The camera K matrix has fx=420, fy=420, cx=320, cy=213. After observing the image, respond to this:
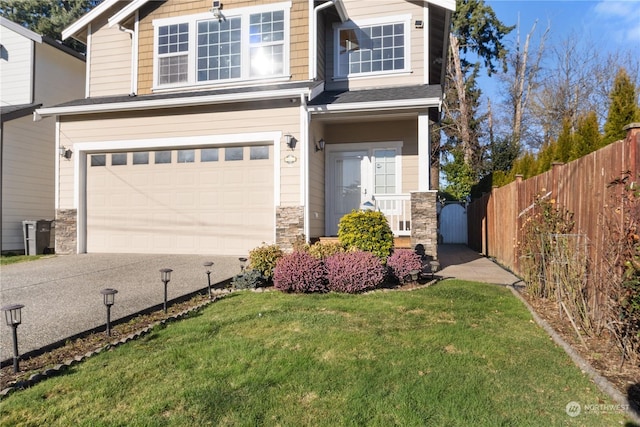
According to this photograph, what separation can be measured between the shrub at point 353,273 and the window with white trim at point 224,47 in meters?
5.48

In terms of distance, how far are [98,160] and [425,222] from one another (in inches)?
317

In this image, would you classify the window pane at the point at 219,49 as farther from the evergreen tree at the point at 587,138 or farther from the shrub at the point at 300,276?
the evergreen tree at the point at 587,138

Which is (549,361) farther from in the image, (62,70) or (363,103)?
(62,70)

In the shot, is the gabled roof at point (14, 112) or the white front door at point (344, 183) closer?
the white front door at point (344, 183)

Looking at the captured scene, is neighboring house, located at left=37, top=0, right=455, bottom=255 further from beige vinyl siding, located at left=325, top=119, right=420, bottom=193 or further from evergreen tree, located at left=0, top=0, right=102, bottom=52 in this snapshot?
evergreen tree, located at left=0, top=0, right=102, bottom=52

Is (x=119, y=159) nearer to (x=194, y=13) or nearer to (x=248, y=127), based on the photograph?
(x=248, y=127)

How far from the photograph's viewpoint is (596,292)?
13.7ft

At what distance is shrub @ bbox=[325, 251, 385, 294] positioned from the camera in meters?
6.40

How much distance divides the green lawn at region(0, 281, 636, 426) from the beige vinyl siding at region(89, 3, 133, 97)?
891 cm

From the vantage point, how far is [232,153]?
9734 millimetres

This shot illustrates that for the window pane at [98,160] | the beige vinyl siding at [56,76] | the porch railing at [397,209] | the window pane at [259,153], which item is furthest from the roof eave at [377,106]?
the beige vinyl siding at [56,76]

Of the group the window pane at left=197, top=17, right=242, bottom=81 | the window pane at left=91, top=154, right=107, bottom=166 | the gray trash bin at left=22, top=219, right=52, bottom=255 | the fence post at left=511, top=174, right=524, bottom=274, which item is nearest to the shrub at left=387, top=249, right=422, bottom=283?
the fence post at left=511, top=174, right=524, bottom=274

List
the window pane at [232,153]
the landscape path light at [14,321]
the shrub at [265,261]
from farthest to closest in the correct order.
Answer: the window pane at [232,153]
the shrub at [265,261]
the landscape path light at [14,321]

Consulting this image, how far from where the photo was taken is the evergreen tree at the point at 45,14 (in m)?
22.0
